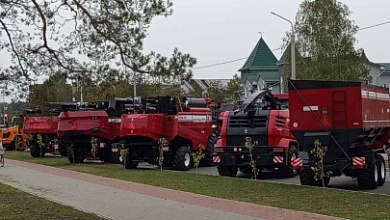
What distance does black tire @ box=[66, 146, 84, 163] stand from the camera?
32156 mm

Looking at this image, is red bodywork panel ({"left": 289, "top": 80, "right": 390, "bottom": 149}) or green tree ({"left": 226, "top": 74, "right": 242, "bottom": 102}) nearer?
red bodywork panel ({"left": 289, "top": 80, "right": 390, "bottom": 149})

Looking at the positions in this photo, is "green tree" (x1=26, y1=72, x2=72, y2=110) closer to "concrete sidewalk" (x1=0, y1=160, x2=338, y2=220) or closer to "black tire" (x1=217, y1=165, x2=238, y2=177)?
"concrete sidewalk" (x1=0, y1=160, x2=338, y2=220)

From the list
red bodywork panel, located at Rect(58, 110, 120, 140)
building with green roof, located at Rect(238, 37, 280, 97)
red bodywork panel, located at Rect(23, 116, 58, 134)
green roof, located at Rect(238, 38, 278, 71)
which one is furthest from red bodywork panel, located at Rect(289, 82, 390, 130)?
green roof, located at Rect(238, 38, 278, 71)

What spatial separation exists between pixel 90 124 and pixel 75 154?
9.64 feet

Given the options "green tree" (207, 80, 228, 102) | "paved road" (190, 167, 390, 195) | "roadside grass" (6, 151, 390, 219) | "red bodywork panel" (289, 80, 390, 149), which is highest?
"green tree" (207, 80, 228, 102)

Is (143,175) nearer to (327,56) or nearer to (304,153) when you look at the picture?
(304,153)

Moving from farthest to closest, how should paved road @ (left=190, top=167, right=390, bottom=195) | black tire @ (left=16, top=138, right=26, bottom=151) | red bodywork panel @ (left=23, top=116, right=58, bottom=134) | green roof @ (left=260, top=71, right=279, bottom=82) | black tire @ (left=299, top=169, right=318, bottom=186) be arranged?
green roof @ (left=260, top=71, right=279, bottom=82), black tire @ (left=16, top=138, right=26, bottom=151), red bodywork panel @ (left=23, top=116, right=58, bottom=134), black tire @ (left=299, top=169, right=318, bottom=186), paved road @ (left=190, top=167, right=390, bottom=195)

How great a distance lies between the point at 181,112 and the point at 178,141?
3.98 ft

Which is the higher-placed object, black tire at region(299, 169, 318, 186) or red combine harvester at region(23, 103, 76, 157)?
red combine harvester at region(23, 103, 76, 157)

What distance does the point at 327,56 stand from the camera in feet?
160

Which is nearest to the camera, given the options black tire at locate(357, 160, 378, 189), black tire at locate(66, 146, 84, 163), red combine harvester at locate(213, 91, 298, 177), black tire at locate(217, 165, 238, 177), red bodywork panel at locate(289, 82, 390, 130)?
red bodywork panel at locate(289, 82, 390, 130)

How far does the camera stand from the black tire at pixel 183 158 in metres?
26.3

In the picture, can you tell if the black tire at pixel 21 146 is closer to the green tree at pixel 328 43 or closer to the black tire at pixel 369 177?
the green tree at pixel 328 43

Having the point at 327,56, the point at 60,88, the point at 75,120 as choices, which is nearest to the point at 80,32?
the point at 60,88
